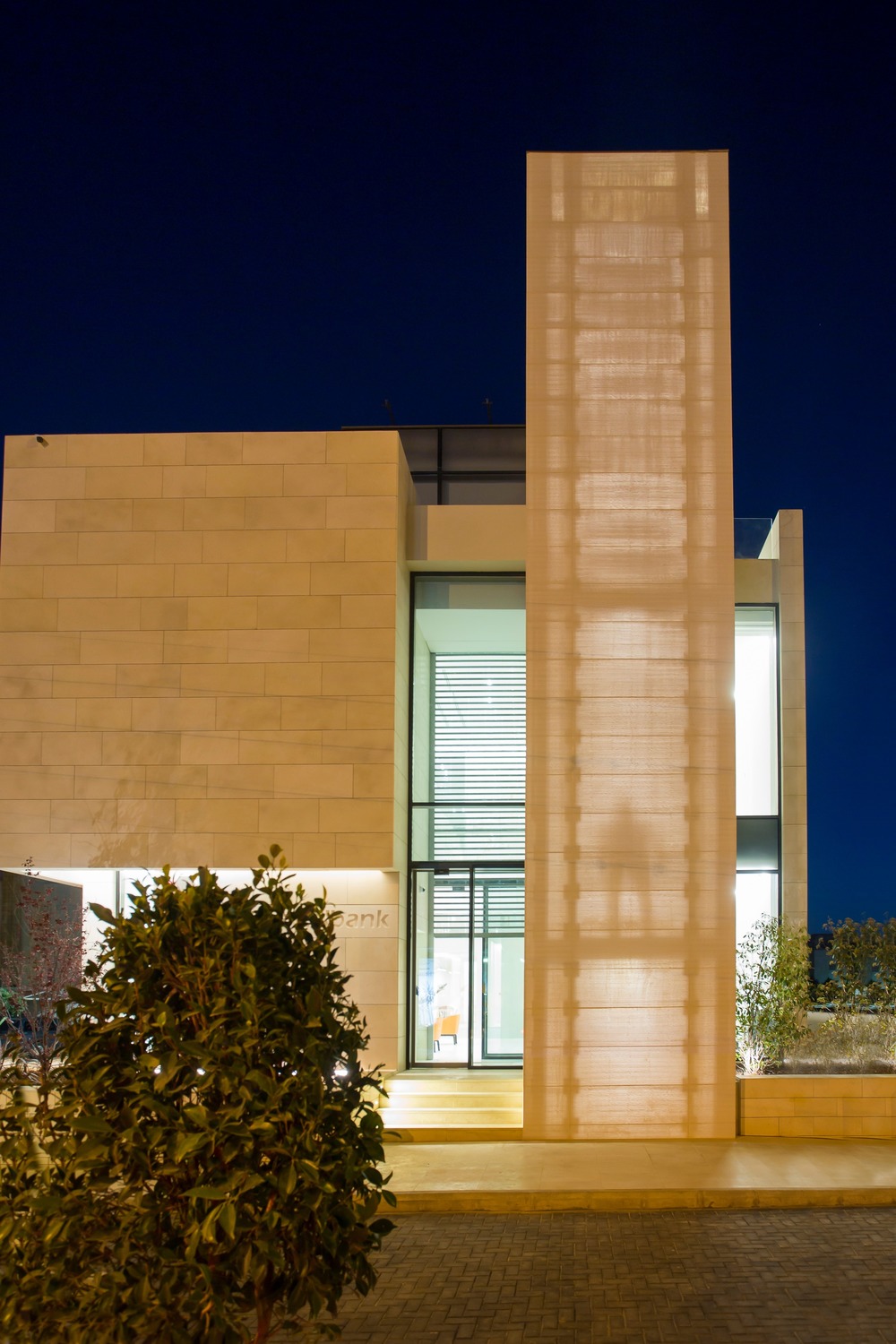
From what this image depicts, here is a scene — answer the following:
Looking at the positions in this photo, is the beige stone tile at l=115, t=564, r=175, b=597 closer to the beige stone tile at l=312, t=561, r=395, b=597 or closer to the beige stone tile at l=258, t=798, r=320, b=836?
the beige stone tile at l=312, t=561, r=395, b=597

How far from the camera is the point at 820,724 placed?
56.5 metres

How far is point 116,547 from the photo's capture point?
1565 cm

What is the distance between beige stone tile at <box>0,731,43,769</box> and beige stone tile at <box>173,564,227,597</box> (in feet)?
7.94

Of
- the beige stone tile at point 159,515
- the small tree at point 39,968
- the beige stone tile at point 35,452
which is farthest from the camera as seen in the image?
the beige stone tile at point 35,452

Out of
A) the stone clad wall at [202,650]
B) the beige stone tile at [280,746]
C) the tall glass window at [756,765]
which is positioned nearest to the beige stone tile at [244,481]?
the stone clad wall at [202,650]

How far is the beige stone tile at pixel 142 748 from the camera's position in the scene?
1518cm

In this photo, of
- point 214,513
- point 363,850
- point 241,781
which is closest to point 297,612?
point 214,513

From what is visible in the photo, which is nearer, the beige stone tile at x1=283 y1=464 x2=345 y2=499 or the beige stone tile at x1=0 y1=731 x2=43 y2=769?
the beige stone tile at x1=0 y1=731 x2=43 y2=769

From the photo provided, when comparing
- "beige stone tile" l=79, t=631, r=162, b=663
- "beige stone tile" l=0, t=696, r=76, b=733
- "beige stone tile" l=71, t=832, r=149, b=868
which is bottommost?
"beige stone tile" l=71, t=832, r=149, b=868

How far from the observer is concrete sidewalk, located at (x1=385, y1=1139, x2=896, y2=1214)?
33.2ft

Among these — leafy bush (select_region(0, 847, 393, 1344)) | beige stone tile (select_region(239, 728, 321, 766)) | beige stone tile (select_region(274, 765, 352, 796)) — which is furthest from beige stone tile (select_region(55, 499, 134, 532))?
leafy bush (select_region(0, 847, 393, 1344))

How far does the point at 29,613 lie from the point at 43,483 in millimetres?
1622

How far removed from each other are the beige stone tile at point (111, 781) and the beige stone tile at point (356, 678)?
2.41 m

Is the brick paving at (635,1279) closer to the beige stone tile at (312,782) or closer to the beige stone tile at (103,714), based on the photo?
the beige stone tile at (312,782)
